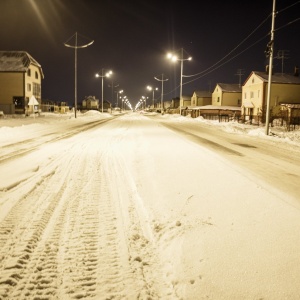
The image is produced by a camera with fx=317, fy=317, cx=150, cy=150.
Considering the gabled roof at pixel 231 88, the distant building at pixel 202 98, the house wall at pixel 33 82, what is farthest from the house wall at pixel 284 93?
the distant building at pixel 202 98

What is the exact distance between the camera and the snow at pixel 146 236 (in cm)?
316

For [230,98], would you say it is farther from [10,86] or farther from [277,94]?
[10,86]

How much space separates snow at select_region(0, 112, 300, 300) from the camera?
10.4 ft

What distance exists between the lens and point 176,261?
363 cm

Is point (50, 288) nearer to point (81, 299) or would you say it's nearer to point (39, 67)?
point (81, 299)

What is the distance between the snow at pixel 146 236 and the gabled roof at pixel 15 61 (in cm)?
5041

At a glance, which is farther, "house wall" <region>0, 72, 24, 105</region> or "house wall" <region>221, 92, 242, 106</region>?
"house wall" <region>221, 92, 242, 106</region>

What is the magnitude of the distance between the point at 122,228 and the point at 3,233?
1.63 m

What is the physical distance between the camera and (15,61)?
53969 millimetres

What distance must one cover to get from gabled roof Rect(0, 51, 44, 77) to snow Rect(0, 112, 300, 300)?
50407 millimetres

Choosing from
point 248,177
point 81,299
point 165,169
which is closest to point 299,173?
point 248,177

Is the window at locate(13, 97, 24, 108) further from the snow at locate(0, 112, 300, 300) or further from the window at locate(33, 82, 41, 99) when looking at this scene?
the snow at locate(0, 112, 300, 300)

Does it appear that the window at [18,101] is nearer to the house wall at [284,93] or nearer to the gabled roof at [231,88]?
the house wall at [284,93]

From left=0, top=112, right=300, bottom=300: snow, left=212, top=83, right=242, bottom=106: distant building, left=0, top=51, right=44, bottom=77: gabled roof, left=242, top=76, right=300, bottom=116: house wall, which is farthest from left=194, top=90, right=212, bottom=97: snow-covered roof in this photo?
left=0, top=112, right=300, bottom=300: snow
